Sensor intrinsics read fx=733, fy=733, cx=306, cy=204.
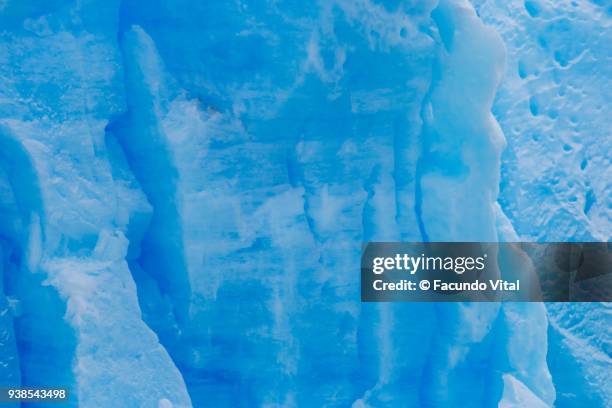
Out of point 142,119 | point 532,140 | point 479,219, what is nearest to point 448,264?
point 479,219

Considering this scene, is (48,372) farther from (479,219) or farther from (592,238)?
(592,238)

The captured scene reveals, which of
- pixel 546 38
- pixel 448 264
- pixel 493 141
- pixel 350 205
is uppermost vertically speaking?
pixel 546 38

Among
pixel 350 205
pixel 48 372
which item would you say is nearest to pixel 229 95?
pixel 350 205

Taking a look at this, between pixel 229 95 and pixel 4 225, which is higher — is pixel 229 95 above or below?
above

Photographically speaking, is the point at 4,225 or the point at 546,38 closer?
the point at 4,225

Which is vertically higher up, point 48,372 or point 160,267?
point 160,267

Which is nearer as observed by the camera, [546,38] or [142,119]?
[142,119]

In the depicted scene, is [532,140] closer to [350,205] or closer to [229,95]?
[350,205]
